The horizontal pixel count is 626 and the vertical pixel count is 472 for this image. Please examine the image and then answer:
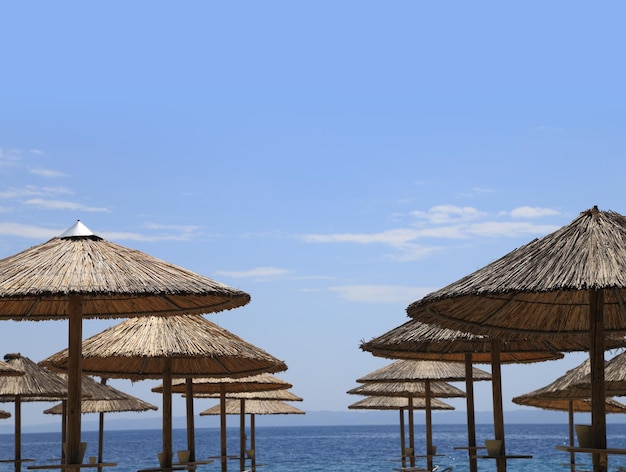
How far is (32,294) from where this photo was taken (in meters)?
6.09

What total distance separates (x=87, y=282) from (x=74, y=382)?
92 centimetres

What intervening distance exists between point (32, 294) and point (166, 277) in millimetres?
974

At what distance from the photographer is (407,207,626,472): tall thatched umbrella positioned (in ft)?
17.6

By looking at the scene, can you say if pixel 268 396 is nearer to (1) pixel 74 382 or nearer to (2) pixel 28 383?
(2) pixel 28 383

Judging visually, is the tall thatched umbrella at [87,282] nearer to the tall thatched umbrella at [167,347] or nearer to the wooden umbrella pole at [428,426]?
the tall thatched umbrella at [167,347]

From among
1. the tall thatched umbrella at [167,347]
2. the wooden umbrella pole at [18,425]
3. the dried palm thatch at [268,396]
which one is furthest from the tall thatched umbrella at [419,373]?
the wooden umbrella pole at [18,425]

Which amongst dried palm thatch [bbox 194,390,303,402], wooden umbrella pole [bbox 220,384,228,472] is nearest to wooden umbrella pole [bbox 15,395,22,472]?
wooden umbrella pole [bbox 220,384,228,472]

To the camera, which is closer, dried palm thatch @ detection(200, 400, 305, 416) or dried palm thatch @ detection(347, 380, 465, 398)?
dried palm thatch @ detection(347, 380, 465, 398)

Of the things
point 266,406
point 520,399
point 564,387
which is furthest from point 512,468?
point 564,387

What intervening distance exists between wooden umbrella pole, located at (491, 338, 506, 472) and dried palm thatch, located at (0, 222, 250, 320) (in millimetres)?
3505

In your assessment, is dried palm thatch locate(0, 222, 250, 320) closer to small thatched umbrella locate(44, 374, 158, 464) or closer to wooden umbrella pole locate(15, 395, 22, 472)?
small thatched umbrella locate(44, 374, 158, 464)

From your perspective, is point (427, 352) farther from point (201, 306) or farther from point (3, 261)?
point (3, 261)

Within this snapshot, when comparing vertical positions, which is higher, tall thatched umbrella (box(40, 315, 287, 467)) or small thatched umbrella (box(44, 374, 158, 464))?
tall thatched umbrella (box(40, 315, 287, 467))

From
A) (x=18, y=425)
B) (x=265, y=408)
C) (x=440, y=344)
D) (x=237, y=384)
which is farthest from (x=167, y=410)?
(x=265, y=408)
